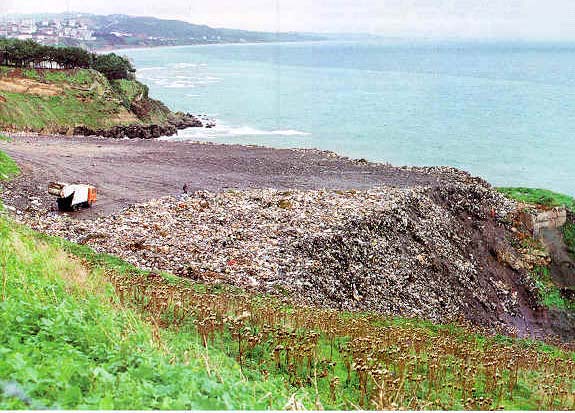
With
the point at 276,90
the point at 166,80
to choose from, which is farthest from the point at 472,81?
the point at 166,80

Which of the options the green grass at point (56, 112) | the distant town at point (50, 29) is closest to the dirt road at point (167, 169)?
the green grass at point (56, 112)

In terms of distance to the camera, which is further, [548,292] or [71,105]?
[71,105]

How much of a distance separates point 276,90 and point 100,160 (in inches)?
2068

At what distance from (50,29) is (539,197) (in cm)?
8562

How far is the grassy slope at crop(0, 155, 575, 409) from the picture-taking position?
12.9 feet

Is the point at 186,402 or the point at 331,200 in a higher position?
the point at 186,402

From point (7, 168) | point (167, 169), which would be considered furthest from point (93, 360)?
point (167, 169)

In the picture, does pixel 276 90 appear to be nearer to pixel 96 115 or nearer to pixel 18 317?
pixel 96 115

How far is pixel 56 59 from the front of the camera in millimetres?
41219

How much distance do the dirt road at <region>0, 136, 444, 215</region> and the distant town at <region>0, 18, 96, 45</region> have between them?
210 ft

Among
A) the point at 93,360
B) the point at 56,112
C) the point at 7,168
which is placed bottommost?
the point at 7,168

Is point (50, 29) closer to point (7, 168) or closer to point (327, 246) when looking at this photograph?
point (7, 168)

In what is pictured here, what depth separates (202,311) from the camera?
769cm

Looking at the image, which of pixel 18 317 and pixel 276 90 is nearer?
pixel 18 317
